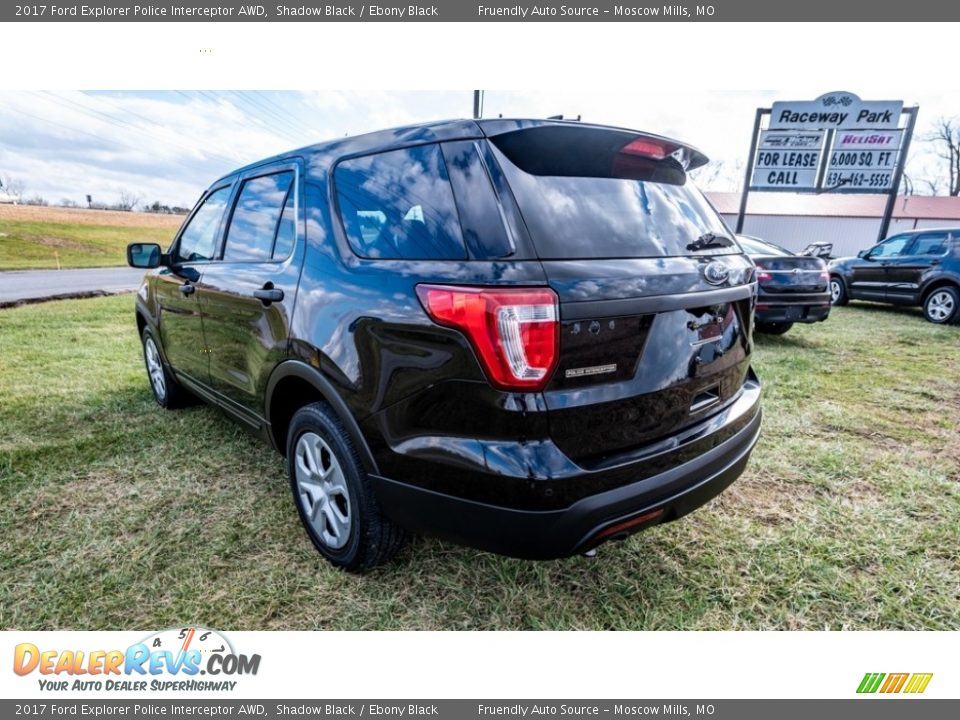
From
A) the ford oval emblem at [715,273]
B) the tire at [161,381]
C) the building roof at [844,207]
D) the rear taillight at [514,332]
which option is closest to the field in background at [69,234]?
the tire at [161,381]

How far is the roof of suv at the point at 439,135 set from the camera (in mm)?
1634

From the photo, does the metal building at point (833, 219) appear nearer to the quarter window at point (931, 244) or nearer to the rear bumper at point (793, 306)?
the quarter window at point (931, 244)

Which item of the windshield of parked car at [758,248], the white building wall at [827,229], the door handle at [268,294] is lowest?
the door handle at [268,294]

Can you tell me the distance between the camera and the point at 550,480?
144 centimetres

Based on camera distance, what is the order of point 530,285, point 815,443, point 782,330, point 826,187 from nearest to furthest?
point 530,285 < point 815,443 < point 782,330 < point 826,187

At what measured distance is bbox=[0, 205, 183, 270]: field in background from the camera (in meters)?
22.3

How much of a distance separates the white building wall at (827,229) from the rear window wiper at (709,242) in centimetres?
3098

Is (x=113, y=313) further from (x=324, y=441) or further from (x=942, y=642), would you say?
(x=942, y=642)

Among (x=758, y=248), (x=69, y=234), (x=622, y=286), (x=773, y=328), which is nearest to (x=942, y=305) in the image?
(x=773, y=328)

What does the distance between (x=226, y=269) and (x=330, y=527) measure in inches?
60.5

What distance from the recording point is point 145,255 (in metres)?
3.41

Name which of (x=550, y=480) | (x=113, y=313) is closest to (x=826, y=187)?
(x=550, y=480)

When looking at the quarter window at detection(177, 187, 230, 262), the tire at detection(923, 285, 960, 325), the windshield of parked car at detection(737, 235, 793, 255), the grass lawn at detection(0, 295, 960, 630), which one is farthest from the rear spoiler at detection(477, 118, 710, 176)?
the tire at detection(923, 285, 960, 325)

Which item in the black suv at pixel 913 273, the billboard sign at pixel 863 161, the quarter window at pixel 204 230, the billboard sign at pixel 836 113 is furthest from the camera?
the billboard sign at pixel 863 161
